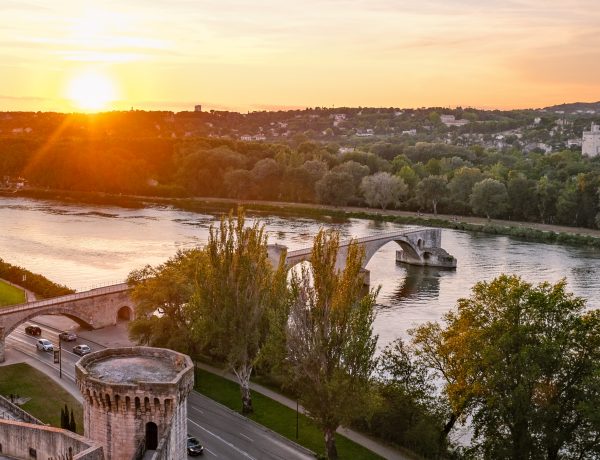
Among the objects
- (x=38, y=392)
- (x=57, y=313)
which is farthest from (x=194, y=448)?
(x=57, y=313)

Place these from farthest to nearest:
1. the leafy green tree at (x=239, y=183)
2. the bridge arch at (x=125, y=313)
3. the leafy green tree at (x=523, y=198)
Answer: the leafy green tree at (x=239, y=183) < the leafy green tree at (x=523, y=198) < the bridge arch at (x=125, y=313)

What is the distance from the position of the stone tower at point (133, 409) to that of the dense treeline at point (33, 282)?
34671 mm

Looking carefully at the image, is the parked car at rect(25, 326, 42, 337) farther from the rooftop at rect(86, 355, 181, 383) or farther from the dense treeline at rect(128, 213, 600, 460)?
the rooftop at rect(86, 355, 181, 383)

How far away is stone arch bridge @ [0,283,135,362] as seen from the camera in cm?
4272

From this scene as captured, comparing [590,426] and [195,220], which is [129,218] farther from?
[590,426]

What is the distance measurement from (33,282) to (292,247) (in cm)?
3333

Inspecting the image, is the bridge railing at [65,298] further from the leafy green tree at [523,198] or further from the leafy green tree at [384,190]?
the leafy green tree at [523,198]

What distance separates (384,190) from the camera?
123m

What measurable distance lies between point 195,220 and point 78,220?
17.2 meters

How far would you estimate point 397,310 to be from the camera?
61469mm

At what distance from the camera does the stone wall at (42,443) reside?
21.9 metres

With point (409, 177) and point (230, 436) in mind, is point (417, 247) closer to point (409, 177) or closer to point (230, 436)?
point (409, 177)

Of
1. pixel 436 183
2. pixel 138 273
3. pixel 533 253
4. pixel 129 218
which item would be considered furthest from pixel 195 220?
pixel 138 273

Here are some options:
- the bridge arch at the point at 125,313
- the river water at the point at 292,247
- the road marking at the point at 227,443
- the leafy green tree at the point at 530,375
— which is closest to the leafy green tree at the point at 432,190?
the river water at the point at 292,247
